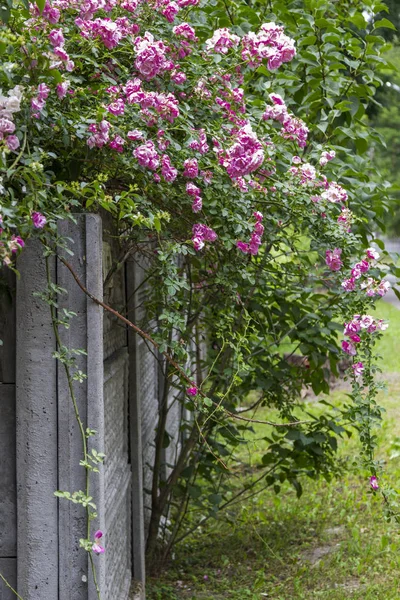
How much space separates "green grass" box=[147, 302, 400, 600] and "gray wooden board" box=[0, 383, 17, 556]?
7.15 ft

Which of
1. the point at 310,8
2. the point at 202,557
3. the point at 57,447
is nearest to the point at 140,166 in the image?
the point at 57,447

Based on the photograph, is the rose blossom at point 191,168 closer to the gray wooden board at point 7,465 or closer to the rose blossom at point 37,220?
the rose blossom at point 37,220

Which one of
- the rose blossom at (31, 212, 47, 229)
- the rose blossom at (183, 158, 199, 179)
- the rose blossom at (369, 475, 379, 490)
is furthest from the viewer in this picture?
the rose blossom at (369, 475, 379, 490)

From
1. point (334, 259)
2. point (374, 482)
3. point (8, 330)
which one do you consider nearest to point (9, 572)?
point (8, 330)

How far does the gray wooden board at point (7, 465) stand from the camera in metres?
2.42

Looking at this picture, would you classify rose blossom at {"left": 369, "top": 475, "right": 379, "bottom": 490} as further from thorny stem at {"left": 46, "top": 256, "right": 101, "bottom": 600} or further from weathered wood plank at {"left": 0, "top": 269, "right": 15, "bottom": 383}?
weathered wood plank at {"left": 0, "top": 269, "right": 15, "bottom": 383}

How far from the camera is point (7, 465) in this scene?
2428 mm

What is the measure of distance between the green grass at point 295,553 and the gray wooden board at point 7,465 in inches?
85.8

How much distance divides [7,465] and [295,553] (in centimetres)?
317

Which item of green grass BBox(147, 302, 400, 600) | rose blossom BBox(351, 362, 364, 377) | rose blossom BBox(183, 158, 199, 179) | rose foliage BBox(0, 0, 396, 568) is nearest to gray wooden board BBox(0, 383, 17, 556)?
rose foliage BBox(0, 0, 396, 568)

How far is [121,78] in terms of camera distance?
276 centimetres

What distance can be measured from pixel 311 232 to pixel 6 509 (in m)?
1.62

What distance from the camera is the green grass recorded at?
4617mm

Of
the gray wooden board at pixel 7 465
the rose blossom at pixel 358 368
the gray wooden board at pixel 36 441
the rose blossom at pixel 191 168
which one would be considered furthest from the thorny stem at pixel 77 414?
the rose blossom at pixel 358 368
